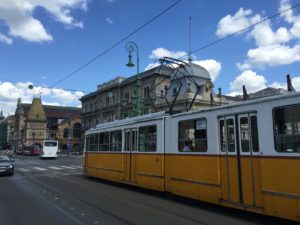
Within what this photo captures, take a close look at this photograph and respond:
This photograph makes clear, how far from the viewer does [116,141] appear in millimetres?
18391

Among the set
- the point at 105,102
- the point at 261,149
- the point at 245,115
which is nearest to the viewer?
the point at 261,149

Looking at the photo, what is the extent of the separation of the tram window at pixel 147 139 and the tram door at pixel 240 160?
13.4 ft

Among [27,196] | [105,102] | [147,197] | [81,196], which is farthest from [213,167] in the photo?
[105,102]

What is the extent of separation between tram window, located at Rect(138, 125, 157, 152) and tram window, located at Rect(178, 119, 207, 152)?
1838mm

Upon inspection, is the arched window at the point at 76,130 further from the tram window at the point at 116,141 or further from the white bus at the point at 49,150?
the tram window at the point at 116,141

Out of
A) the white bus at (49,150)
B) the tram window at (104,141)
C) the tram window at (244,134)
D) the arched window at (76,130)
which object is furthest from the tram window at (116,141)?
the arched window at (76,130)

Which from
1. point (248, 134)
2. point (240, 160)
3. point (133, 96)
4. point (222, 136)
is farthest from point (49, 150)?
point (248, 134)

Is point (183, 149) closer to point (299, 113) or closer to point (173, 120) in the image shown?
point (173, 120)

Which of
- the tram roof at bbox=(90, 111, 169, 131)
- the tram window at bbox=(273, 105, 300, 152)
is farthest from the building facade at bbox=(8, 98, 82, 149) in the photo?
the tram window at bbox=(273, 105, 300, 152)

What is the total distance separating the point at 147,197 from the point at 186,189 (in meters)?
2.41

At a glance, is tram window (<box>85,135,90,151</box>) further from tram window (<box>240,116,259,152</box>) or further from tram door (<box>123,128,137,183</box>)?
tram window (<box>240,116,259,152</box>)

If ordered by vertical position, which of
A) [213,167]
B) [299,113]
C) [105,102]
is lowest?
[213,167]

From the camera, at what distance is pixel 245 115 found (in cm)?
1045

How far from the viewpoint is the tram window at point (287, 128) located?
29.3 ft
